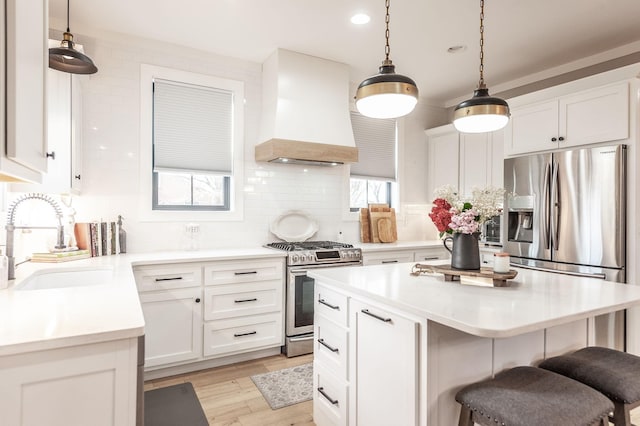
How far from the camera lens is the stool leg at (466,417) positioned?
1.43m

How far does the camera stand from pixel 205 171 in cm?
367

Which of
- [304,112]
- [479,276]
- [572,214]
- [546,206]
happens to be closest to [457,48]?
[304,112]

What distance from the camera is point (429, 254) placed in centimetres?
438

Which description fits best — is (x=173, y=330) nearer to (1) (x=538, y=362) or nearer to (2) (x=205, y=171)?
(2) (x=205, y=171)

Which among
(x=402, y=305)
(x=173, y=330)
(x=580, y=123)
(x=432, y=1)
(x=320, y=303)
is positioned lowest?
(x=173, y=330)

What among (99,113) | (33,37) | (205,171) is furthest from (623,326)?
(99,113)

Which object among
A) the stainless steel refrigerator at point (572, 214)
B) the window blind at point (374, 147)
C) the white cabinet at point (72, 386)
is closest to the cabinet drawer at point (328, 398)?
the white cabinet at point (72, 386)

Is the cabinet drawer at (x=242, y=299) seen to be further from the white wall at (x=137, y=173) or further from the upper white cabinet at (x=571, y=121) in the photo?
the upper white cabinet at (x=571, y=121)

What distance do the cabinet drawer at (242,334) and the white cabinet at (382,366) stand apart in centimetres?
155

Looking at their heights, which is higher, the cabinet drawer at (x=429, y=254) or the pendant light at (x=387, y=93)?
the pendant light at (x=387, y=93)

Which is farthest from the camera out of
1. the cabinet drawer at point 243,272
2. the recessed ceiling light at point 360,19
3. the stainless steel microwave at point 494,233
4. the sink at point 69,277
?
the stainless steel microwave at point 494,233

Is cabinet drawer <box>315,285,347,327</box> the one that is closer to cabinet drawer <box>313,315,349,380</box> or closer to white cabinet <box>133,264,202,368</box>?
cabinet drawer <box>313,315,349,380</box>

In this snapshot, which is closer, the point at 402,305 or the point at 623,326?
the point at 402,305

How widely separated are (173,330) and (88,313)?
5.81ft
